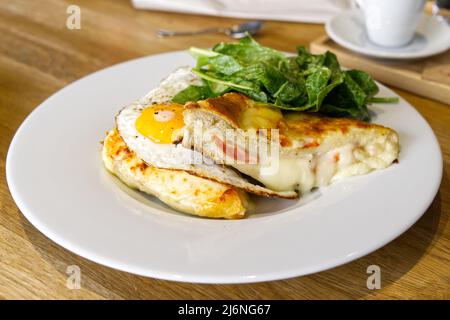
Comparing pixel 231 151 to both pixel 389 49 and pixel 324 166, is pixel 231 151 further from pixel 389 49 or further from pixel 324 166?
pixel 389 49

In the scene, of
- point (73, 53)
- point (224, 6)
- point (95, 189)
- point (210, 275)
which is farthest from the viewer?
point (224, 6)

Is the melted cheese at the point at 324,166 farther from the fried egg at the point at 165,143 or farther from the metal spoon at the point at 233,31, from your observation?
the metal spoon at the point at 233,31

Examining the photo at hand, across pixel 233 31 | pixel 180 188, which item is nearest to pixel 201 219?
pixel 180 188

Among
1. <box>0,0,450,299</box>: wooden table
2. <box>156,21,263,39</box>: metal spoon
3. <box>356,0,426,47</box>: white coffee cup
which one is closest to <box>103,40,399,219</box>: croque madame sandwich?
<box>0,0,450,299</box>: wooden table

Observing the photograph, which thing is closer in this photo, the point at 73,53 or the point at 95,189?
the point at 95,189

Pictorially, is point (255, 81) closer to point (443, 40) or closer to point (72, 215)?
point (72, 215)

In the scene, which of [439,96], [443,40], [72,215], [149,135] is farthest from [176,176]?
[443,40]

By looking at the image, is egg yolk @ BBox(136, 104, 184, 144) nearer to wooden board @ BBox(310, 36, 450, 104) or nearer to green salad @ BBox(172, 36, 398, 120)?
green salad @ BBox(172, 36, 398, 120)

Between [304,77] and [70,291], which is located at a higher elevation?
[304,77]
